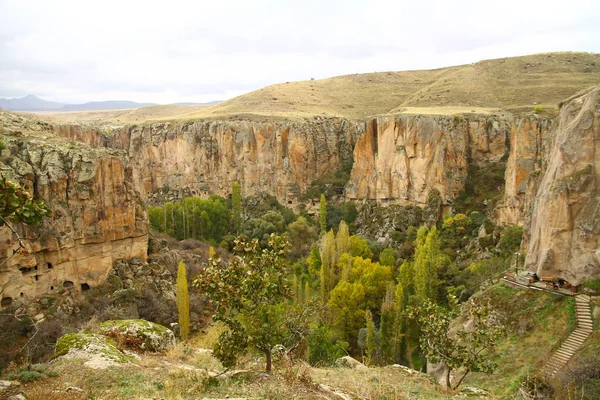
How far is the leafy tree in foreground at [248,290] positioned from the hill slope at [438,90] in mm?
48201

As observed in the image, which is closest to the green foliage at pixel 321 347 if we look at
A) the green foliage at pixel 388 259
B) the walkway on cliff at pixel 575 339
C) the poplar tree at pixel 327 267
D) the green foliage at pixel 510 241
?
the poplar tree at pixel 327 267

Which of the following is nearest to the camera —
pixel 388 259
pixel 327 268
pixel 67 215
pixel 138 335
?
pixel 138 335

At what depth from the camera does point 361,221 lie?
47.7 meters

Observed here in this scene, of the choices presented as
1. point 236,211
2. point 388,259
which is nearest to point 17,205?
point 388,259

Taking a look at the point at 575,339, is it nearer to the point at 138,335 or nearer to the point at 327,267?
the point at 138,335

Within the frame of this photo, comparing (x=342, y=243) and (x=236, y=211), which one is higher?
(x=236, y=211)

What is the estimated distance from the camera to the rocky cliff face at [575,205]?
17891 millimetres

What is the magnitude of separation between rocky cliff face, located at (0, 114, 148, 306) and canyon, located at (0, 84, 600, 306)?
59 millimetres

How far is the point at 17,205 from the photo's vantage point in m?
6.41

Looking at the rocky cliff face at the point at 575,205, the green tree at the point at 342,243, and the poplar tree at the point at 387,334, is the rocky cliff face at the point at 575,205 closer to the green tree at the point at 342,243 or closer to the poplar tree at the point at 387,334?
the poplar tree at the point at 387,334

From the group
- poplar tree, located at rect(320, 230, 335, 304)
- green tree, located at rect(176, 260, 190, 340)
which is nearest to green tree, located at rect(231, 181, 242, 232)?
poplar tree, located at rect(320, 230, 335, 304)

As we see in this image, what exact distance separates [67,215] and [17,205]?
1970 centimetres

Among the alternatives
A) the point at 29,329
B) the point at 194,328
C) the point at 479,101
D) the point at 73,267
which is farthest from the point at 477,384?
the point at 479,101

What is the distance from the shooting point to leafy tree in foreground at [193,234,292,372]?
8773 mm
